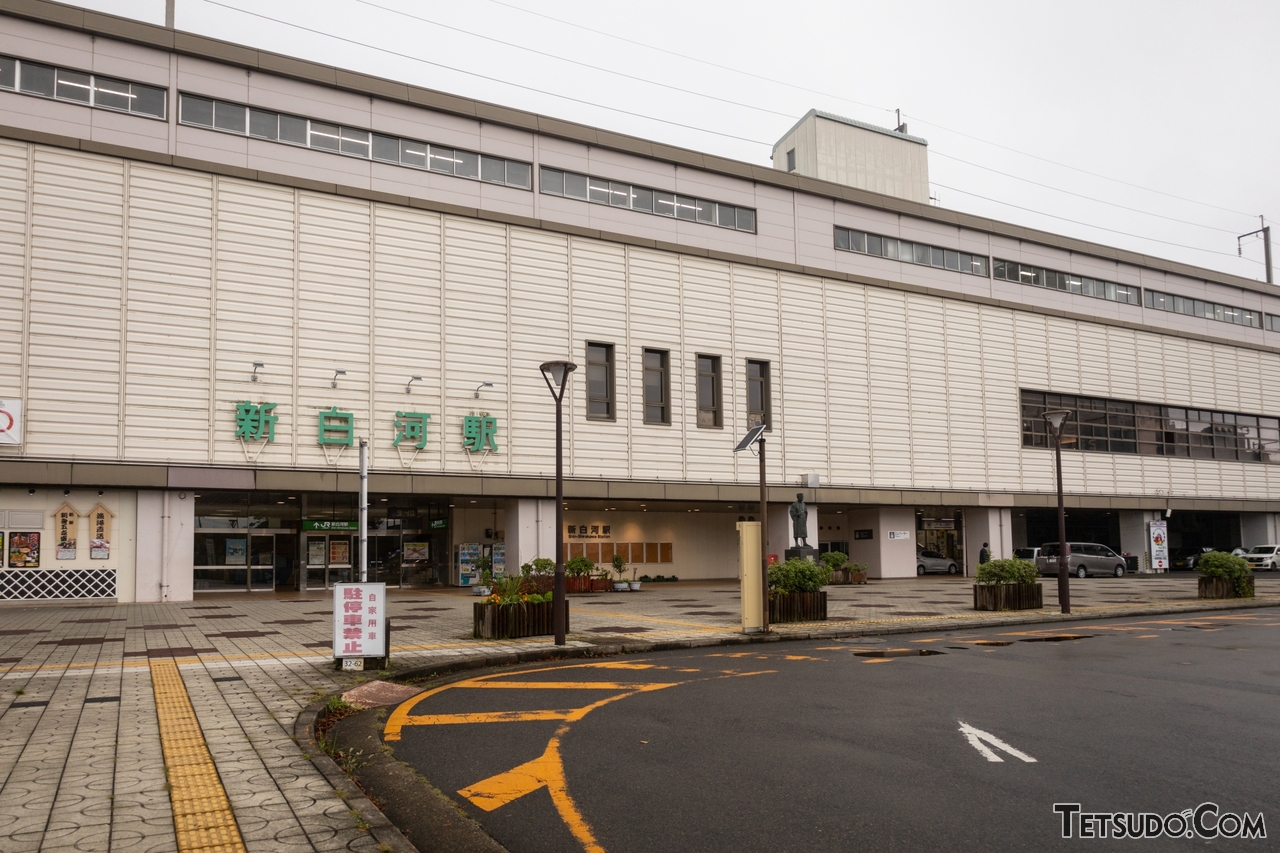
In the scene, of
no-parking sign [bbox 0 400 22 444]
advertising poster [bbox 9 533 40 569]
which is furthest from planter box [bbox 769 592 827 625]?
no-parking sign [bbox 0 400 22 444]

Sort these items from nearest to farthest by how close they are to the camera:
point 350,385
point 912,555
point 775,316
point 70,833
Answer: point 70,833, point 350,385, point 775,316, point 912,555

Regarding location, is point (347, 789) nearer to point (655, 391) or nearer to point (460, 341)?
point (460, 341)

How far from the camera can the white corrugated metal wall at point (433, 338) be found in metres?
25.7

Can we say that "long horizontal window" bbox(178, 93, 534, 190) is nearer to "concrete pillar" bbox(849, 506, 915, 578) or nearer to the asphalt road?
"concrete pillar" bbox(849, 506, 915, 578)

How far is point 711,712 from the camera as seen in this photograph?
912 centimetres

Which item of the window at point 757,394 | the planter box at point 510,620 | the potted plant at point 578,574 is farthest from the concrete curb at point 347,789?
the window at point 757,394

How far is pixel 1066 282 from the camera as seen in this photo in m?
47.3

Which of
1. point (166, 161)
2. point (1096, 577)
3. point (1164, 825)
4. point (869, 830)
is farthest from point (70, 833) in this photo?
point (1096, 577)

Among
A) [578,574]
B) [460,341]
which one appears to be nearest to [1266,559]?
[578,574]

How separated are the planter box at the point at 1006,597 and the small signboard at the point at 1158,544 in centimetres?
3020

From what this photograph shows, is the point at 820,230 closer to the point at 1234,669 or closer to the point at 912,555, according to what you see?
the point at 912,555

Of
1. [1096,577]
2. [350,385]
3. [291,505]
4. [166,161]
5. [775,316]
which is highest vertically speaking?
[166,161]

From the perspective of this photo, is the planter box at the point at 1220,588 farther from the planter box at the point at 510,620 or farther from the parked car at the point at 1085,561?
the planter box at the point at 510,620

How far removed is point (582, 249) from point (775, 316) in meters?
8.99
